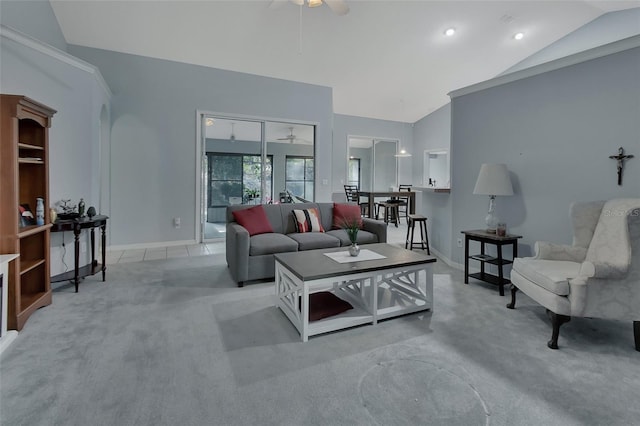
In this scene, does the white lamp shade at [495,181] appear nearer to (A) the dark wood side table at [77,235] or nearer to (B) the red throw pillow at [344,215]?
(B) the red throw pillow at [344,215]

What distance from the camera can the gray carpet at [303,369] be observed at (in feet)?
5.32

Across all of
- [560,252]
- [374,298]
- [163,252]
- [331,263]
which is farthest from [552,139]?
[163,252]

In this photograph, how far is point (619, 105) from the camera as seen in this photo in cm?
286

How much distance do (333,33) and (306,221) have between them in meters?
3.07

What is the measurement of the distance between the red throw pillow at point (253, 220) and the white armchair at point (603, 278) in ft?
9.24

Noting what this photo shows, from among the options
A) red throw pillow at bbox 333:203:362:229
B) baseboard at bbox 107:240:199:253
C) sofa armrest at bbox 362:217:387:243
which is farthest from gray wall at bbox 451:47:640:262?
baseboard at bbox 107:240:199:253

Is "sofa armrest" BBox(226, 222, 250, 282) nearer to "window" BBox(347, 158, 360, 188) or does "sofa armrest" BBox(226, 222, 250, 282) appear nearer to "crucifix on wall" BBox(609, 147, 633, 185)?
"crucifix on wall" BBox(609, 147, 633, 185)

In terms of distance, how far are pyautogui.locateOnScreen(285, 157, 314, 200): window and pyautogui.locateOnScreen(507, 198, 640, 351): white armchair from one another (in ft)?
16.2

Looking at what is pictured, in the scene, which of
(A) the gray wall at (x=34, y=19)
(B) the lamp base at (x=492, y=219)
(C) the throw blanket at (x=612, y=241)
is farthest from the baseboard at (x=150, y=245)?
(C) the throw blanket at (x=612, y=241)

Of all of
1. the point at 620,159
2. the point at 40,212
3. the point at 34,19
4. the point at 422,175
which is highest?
the point at 34,19

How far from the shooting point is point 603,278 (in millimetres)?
2234

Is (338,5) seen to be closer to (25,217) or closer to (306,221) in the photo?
(306,221)

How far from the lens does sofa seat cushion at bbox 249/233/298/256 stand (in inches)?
142

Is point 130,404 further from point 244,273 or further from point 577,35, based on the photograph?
point 577,35
